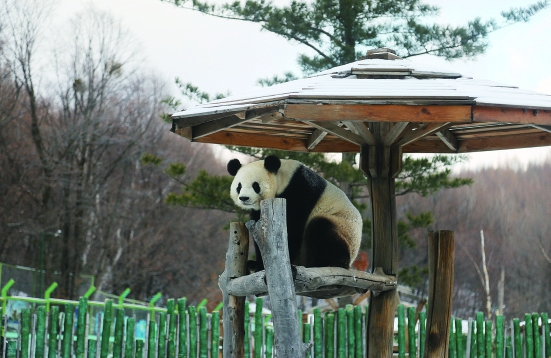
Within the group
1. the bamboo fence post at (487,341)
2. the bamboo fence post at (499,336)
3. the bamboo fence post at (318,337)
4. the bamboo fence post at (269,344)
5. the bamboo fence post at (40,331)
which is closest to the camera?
the bamboo fence post at (40,331)

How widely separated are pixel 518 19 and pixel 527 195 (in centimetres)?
1759

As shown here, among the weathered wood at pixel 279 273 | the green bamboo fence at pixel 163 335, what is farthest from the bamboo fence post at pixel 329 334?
the weathered wood at pixel 279 273

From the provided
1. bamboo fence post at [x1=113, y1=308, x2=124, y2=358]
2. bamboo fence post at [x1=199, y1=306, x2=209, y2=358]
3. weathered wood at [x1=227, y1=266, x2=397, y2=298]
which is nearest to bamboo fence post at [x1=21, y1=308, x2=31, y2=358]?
bamboo fence post at [x1=113, y1=308, x2=124, y2=358]

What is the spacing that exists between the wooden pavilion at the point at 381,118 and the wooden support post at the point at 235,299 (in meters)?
0.73

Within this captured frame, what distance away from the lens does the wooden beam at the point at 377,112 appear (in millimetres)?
3834

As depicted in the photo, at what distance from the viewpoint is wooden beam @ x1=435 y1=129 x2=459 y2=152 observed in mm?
5297

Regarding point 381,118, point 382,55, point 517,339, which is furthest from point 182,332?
point 381,118

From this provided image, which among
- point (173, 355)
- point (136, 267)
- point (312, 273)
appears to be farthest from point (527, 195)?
point (312, 273)

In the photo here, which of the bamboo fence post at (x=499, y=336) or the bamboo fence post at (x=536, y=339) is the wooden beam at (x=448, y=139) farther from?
the bamboo fence post at (x=536, y=339)

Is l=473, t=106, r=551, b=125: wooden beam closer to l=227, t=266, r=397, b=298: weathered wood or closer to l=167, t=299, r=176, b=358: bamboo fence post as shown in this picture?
l=227, t=266, r=397, b=298: weathered wood

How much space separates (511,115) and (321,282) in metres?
1.42

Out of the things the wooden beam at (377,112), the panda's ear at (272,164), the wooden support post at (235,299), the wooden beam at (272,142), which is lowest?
the wooden support post at (235,299)

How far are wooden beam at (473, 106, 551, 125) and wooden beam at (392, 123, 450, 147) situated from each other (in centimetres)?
72

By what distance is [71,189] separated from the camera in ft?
62.6
